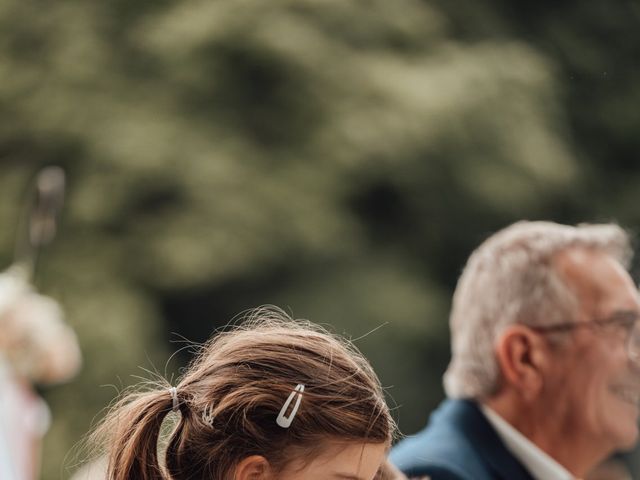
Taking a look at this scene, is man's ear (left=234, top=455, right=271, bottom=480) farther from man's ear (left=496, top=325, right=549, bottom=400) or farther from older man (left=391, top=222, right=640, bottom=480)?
man's ear (left=496, top=325, right=549, bottom=400)

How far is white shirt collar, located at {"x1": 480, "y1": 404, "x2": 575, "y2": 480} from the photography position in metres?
2.03

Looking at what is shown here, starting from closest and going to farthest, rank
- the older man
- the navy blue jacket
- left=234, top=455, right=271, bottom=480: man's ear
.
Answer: left=234, top=455, right=271, bottom=480: man's ear, the navy blue jacket, the older man

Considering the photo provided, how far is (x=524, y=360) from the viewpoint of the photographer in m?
2.17

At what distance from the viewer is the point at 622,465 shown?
217cm

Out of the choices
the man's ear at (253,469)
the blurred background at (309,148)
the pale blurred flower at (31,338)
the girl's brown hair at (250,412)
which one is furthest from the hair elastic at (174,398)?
the blurred background at (309,148)

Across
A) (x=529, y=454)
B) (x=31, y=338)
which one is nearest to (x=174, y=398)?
(x=529, y=454)

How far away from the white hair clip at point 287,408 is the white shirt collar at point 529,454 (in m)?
0.73

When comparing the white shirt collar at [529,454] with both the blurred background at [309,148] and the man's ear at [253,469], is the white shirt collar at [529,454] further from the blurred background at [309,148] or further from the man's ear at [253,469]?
the blurred background at [309,148]

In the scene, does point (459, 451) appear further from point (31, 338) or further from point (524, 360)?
point (31, 338)

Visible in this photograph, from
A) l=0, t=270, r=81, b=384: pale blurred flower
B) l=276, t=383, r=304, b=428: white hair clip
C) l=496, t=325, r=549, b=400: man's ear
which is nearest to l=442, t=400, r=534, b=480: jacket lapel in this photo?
l=496, t=325, r=549, b=400: man's ear

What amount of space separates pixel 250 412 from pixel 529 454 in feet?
2.54

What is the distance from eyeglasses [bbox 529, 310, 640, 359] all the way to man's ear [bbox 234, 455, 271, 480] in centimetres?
87

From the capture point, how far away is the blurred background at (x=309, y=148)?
5.84 metres

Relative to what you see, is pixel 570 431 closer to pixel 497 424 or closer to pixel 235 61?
pixel 497 424
